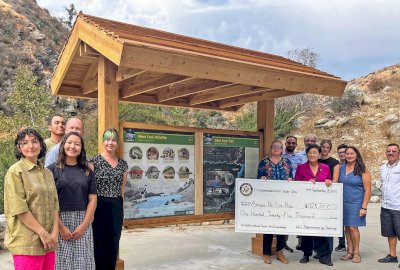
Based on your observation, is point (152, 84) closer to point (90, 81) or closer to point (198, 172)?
point (90, 81)

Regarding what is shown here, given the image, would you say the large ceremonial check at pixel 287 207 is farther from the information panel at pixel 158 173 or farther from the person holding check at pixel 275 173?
the information panel at pixel 158 173

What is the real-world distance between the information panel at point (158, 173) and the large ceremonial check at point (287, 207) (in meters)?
0.77

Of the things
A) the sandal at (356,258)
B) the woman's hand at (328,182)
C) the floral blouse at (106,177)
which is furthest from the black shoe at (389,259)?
the floral blouse at (106,177)

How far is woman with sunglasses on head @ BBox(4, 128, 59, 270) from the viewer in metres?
2.95

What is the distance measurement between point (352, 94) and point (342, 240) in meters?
19.9

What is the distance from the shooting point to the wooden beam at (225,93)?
5.76 meters

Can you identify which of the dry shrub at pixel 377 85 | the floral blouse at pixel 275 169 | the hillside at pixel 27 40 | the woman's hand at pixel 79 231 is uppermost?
the hillside at pixel 27 40

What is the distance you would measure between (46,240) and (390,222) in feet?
15.3

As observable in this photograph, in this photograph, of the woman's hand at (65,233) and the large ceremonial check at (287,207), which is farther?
the large ceremonial check at (287,207)

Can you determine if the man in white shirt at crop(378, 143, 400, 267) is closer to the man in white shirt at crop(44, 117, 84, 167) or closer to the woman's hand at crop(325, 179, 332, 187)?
the woman's hand at crop(325, 179, 332, 187)

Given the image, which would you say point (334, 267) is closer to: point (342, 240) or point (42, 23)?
point (342, 240)

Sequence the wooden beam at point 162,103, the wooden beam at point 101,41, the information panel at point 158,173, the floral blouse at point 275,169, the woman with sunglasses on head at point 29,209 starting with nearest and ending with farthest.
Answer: the woman with sunglasses on head at point 29,209
the wooden beam at point 101,41
the information panel at point 158,173
the floral blouse at point 275,169
the wooden beam at point 162,103

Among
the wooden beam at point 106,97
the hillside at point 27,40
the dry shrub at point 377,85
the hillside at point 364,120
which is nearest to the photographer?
the wooden beam at point 106,97

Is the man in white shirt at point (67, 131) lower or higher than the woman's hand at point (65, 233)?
higher
